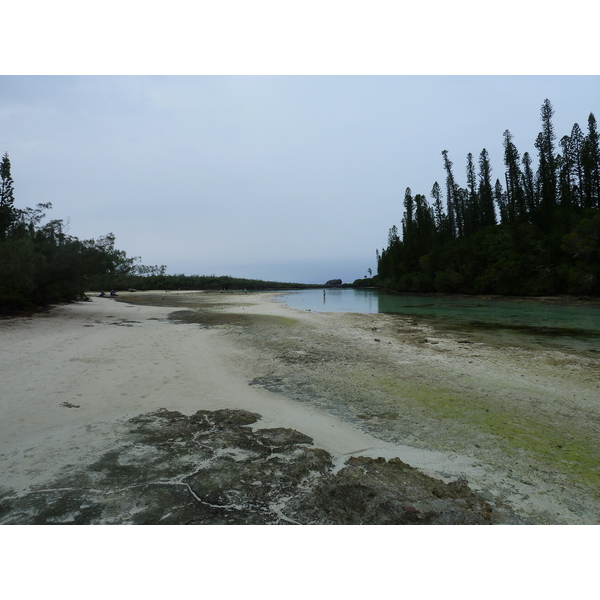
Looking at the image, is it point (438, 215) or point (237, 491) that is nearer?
point (237, 491)

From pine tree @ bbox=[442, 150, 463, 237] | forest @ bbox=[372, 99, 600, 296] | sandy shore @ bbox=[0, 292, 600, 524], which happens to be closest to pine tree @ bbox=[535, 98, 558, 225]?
forest @ bbox=[372, 99, 600, 296]

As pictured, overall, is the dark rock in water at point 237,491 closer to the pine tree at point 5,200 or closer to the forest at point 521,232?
the pine tree at point 5,200

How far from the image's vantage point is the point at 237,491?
3.01 m

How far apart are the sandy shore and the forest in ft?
115

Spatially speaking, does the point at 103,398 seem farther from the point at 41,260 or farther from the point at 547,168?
the point at 547,168

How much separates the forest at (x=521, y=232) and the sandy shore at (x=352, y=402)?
35139mm

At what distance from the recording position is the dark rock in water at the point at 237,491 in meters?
2.69

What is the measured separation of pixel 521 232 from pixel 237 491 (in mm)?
55282

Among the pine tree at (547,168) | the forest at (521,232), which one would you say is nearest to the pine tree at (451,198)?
the forest at (521,232)

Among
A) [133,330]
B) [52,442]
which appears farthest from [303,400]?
[133,330]

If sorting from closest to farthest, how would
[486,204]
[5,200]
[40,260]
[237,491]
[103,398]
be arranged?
[237,491] < [103,398] < [40,260] < [5,200] < [486,204]

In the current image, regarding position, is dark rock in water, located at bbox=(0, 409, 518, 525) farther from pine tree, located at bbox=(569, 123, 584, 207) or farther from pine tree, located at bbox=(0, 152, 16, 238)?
pine tree, located at bbox=(569, 123, 584, 207)

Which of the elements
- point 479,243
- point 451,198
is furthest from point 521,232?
point 451,198

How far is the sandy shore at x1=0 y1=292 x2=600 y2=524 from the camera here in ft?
11.4
